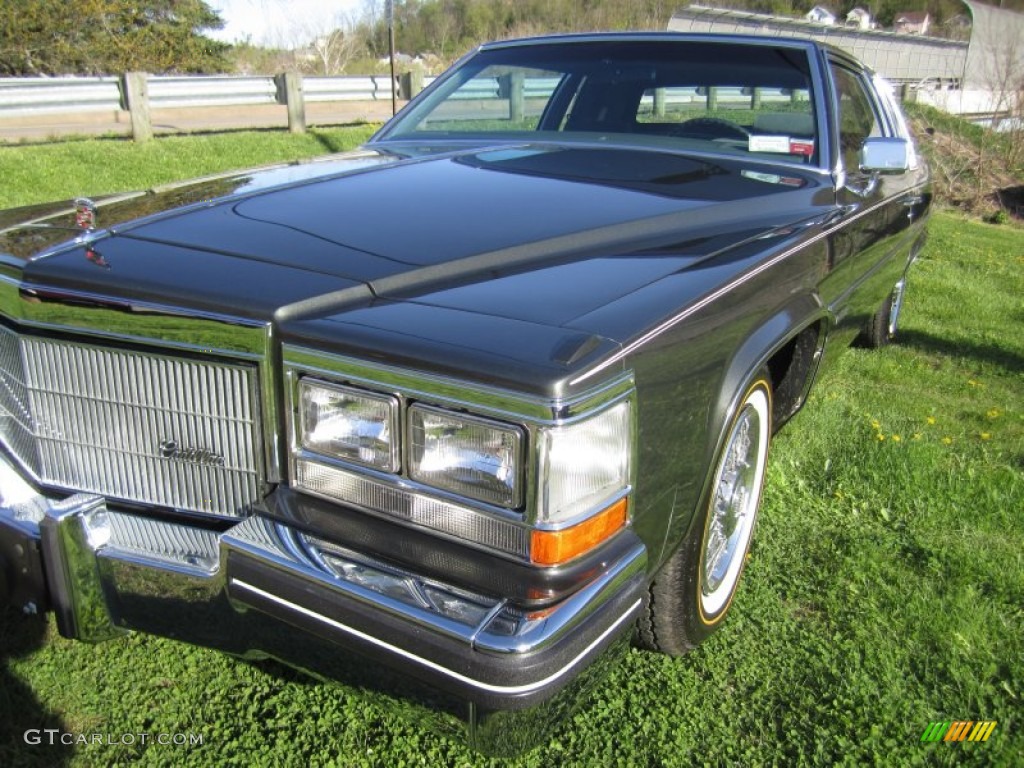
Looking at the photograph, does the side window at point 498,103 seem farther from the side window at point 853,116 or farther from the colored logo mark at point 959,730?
the colored logo mark at point 959,730

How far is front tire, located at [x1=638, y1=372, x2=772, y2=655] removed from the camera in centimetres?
204

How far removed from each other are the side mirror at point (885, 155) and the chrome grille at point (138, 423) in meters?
2.49

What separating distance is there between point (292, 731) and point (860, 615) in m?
1.62

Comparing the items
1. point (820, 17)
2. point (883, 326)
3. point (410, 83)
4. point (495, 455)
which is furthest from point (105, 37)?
point (495, 455)

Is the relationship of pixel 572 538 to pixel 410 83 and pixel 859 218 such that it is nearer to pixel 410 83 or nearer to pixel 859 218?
pixel 859 218

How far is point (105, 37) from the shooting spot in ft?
60.6

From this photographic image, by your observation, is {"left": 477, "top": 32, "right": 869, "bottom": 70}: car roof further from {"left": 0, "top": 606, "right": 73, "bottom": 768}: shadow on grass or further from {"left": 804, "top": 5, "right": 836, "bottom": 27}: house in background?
{"left": 804, "top": 5, "right": 836, "bottom": 27}: house in background

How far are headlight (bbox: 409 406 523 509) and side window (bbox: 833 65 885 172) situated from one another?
2.28m

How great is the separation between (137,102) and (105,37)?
1130 cm

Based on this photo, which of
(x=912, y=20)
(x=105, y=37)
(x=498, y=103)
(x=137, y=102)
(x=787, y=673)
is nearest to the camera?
(x=787, y=673)

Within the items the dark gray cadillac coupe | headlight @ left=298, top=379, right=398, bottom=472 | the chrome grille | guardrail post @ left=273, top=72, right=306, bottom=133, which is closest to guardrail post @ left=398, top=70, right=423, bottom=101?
guardrail post @ left=273, top=72, right=306, bottom=133

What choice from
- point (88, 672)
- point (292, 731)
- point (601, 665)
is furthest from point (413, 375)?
point (88, 672)

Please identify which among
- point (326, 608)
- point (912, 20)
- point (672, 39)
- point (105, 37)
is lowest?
point (326, 608)

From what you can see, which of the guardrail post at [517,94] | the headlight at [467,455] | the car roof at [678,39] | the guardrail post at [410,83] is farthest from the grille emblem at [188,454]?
the guardrail post at [410,83]
